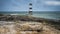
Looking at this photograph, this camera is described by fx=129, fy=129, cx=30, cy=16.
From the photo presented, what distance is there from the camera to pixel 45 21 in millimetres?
2414

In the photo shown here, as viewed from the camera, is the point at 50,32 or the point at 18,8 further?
the point at 18,8

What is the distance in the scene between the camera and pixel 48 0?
2.46 m

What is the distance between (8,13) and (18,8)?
0.22 metres

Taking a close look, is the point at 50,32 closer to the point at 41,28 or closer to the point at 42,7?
the point at 41,28

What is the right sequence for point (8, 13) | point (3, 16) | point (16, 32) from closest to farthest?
point (16, 32)
point (3, 16)
point (8, 13)

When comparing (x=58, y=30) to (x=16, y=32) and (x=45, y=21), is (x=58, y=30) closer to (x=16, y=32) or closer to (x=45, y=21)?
(x=45, y=21)

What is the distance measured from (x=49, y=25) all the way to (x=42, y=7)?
37 cm

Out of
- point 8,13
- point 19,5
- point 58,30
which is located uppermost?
point 19,5

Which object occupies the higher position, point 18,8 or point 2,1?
point 2,1

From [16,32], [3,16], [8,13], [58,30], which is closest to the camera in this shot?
[16,32]

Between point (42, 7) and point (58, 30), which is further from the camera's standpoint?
point (42, 7)

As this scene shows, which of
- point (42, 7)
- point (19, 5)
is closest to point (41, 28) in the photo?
point (42, 7)

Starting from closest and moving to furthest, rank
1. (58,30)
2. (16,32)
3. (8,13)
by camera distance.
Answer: (16,32), (58,30), (8,13)

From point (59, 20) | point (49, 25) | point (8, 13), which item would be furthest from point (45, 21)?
point (8, 13)
